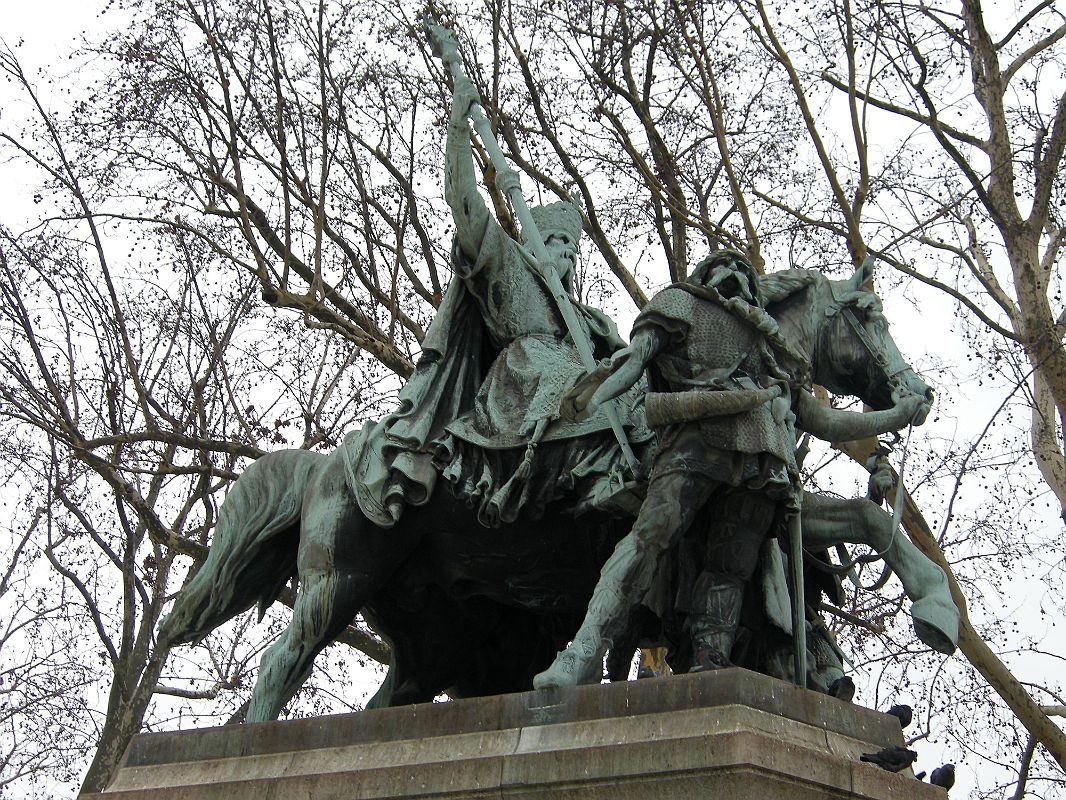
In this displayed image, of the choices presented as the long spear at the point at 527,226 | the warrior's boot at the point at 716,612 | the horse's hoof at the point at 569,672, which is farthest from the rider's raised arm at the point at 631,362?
the horse's hoof at the point at 569,672

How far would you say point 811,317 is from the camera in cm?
661

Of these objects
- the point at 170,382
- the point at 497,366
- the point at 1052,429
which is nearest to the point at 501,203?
the point at 170,382

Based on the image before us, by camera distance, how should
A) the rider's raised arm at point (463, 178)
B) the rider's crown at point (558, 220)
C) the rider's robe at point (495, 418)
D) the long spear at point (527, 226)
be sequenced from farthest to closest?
the rider's crown at point (558, 220) < the rider's raised arm at point (463, 178) < the long spear at point (527, 226) < the rider's robe at point (495, 418)

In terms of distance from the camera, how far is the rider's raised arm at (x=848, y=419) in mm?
6207

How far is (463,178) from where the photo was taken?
7.10 meters

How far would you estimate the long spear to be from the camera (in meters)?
6.91

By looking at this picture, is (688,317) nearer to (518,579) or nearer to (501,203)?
(518,579)

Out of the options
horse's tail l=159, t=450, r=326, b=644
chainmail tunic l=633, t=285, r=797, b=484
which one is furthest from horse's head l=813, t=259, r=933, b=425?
horse's tail l=159, t=450, r=326, b=644

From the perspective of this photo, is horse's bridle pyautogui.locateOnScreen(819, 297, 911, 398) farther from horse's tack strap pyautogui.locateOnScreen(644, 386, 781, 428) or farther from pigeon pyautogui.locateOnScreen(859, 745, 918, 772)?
pigeon pyautogui.locateOnScreen(859, 745, 918, 772)

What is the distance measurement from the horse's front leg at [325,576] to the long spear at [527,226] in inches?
46.4

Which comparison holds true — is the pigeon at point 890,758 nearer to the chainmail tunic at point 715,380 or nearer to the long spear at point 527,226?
the chainmail tunic at point 715,380

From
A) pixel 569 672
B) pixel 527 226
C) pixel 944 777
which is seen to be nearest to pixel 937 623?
pixel 944 777

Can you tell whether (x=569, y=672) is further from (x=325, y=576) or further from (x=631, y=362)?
(x=325, y=576)

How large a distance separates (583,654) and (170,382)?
9.22m
